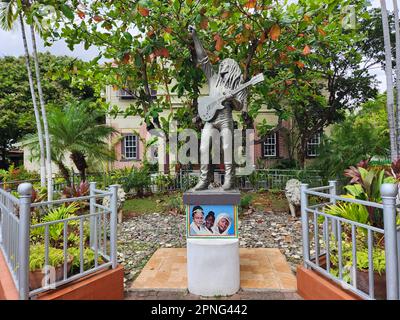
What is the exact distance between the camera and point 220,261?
3.70m

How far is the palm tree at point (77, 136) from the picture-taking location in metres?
9.42

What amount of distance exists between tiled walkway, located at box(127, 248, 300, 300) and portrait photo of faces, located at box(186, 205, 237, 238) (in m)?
0.78

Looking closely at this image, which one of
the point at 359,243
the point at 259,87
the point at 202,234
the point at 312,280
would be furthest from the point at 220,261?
the point at 259,87

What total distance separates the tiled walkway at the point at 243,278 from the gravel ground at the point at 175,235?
226mm

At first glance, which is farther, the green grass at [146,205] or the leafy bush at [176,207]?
the green grass at [146,205]

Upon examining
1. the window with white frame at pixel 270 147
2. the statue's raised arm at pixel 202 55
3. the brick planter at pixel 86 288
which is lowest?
the brick planter at pixel 86 288

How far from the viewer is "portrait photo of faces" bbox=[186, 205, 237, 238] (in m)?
3.84

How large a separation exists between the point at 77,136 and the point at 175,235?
527cm

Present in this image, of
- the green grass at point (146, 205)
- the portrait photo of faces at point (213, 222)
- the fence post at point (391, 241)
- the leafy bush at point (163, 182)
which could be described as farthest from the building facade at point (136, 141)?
the fence post at point (391, 241)

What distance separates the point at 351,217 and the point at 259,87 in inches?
167

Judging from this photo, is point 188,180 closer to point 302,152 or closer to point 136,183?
point 136,183

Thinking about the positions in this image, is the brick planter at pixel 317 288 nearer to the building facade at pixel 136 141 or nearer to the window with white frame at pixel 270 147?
the building facade at pixel 136 141

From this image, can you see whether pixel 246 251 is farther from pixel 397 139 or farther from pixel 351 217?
pixel 397 139

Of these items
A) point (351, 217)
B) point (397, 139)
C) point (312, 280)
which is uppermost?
point (397, 139)
